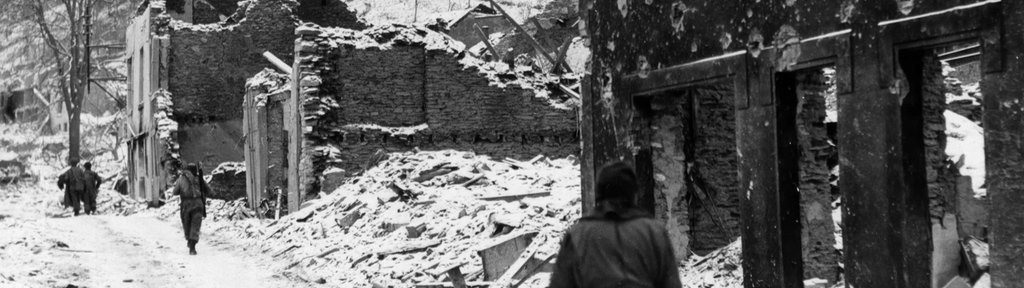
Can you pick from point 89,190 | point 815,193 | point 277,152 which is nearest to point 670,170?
point 815,193

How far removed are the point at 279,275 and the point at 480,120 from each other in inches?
336

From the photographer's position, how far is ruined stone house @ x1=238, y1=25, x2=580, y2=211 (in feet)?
63.0

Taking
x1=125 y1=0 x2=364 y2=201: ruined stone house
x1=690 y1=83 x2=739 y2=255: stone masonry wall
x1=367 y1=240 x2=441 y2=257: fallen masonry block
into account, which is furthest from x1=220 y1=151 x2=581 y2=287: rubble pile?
x1=125 y1=0 x2=364 y2=201: ruined stone house

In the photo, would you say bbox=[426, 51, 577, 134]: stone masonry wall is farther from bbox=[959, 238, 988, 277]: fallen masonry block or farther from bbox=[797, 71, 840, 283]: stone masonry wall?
bbox=[959, 238, 988, 277]: fallen masonry block

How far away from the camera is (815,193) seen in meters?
9.48

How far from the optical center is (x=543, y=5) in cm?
5272

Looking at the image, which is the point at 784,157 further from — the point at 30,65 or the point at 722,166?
the point at 30,65

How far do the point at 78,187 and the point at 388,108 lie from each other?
7428 mm

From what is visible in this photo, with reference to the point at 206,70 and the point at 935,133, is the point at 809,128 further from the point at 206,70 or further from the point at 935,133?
the point at 206,70

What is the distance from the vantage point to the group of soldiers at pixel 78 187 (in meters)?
22.6

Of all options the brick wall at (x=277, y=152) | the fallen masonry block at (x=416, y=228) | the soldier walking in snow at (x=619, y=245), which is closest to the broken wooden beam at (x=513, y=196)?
the fallen masonry block at (x=416, y=228)

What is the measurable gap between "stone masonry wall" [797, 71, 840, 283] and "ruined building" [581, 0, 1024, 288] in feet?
0.05

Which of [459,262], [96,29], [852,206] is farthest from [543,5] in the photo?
[852,206]

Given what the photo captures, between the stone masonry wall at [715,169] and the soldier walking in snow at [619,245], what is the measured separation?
556cm
